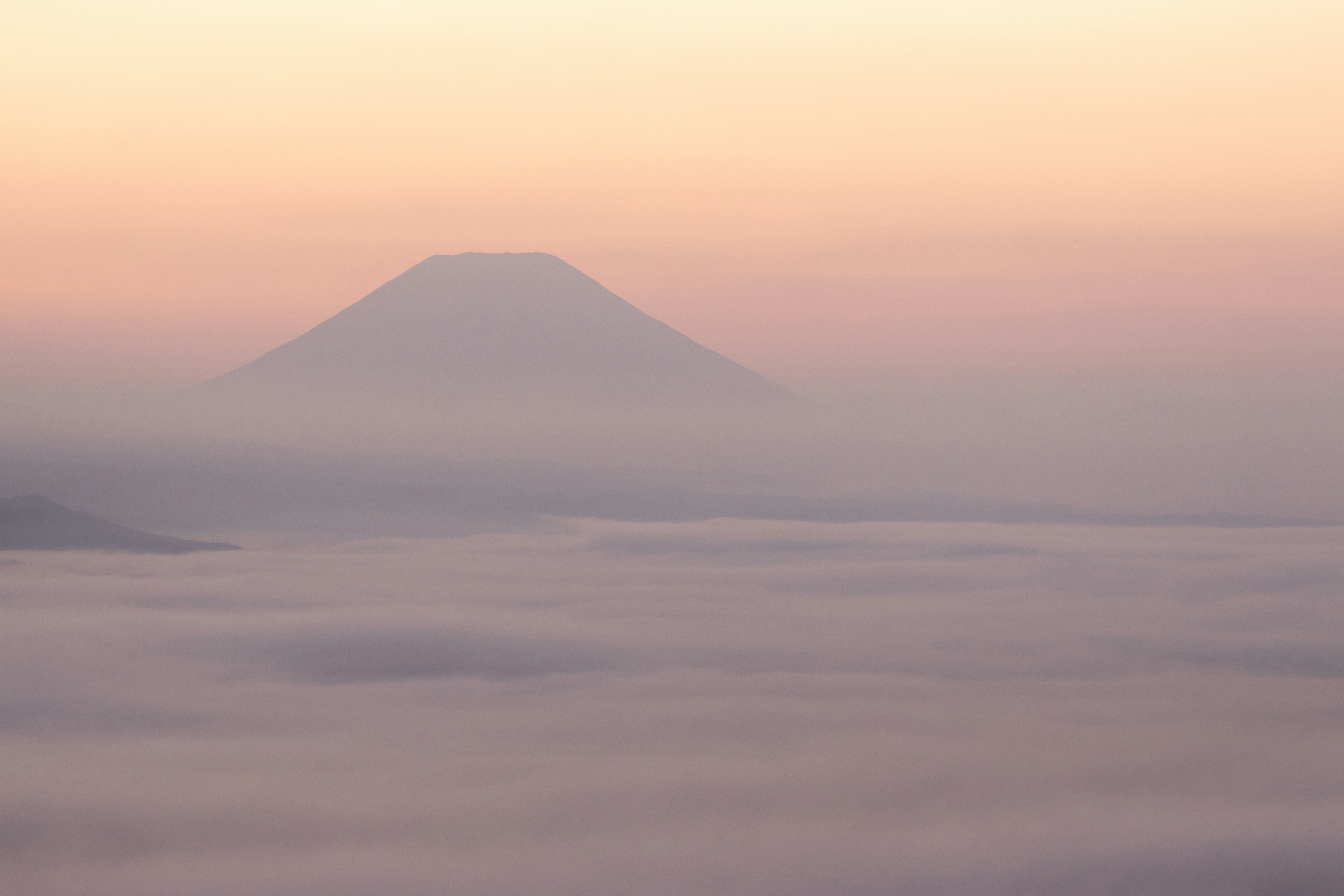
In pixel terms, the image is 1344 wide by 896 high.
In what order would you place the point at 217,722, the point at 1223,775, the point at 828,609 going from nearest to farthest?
the point at 1223,775 < the point at 217,722 < the point at 828,609

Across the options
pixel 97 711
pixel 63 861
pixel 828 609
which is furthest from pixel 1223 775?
pixel 828 609

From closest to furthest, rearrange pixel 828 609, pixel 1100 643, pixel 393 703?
1. pixel 393 703
2. pixel 1100 643
3. pixel 828 609

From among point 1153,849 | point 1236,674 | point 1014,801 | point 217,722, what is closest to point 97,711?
point 217,722

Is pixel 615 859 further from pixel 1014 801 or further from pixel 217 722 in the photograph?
pixel 217 722

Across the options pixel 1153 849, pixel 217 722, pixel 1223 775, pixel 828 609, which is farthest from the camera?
pixel 828 609

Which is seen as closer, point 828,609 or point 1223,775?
point 1223,775

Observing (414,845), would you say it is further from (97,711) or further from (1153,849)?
(97,711)
